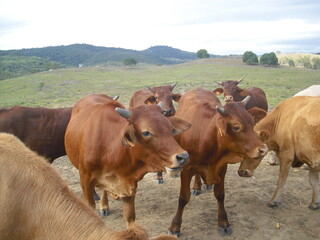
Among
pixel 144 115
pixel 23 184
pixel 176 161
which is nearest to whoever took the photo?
pixel 23 184

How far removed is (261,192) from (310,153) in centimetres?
157

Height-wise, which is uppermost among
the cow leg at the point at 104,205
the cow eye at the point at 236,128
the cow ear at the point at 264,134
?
the cow eye at the point at 236,128

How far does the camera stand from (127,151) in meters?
4.55

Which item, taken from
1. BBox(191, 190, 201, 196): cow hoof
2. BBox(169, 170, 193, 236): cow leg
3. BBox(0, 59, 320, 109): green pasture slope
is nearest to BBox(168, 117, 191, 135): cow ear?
BBox(169, 170, 193, 236): cow leg

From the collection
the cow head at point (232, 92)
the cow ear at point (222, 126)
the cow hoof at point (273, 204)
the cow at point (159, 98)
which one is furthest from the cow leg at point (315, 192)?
the cow head at point (232, 92)

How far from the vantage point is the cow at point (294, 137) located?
222 inches

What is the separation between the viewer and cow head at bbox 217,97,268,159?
4.63 m

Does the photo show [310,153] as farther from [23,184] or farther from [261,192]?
[23,184]

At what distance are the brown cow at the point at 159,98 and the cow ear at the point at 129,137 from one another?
4194mm

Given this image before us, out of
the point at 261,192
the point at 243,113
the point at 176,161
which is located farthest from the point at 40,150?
the point at 261,192

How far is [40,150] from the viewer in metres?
6.52

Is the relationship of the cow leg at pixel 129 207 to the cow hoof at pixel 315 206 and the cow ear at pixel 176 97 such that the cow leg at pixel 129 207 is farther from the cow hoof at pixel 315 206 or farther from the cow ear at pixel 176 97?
the cow ear at pixel 176 97

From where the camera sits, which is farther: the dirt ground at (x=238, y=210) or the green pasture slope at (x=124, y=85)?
the green pasture slope at (x=124, y=85)

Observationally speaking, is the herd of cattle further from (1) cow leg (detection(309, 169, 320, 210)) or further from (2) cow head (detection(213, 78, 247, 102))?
A: (2) cow head (detection(213, 78, 247, 102))
